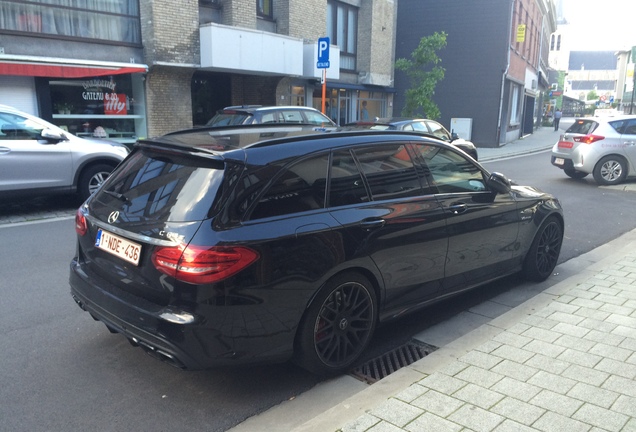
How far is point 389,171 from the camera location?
4.13 meters

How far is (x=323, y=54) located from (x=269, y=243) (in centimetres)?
1155

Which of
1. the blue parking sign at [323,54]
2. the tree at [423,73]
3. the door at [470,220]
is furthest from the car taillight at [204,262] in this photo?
the tree at [423,73]

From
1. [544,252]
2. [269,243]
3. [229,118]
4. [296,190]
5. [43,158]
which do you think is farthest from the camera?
[229,118]

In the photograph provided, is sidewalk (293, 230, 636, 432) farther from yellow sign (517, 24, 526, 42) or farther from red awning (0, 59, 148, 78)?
yellow sign (517, 24, 526, 42)

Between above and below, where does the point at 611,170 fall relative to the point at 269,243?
below

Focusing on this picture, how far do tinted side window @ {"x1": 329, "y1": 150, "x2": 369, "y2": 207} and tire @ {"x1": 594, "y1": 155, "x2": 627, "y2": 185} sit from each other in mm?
11419

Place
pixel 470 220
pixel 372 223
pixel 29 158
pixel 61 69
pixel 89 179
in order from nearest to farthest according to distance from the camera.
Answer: pixel 372 223 < pixel 470 220 < pixel 29 158 < pixel 89 179 < pixel 61 69

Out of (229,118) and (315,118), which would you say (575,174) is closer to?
(315,118)

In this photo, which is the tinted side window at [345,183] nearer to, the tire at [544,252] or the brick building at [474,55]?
the tire at [544,252]

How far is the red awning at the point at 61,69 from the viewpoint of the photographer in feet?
39.9

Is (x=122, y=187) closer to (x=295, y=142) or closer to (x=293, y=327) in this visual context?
(x=295, y=142)

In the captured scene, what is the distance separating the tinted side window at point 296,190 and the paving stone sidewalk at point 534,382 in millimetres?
1303

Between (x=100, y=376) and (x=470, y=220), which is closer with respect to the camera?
(x=100, y=376)

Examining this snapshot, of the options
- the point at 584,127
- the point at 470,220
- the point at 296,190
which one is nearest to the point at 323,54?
the point at 584,127
